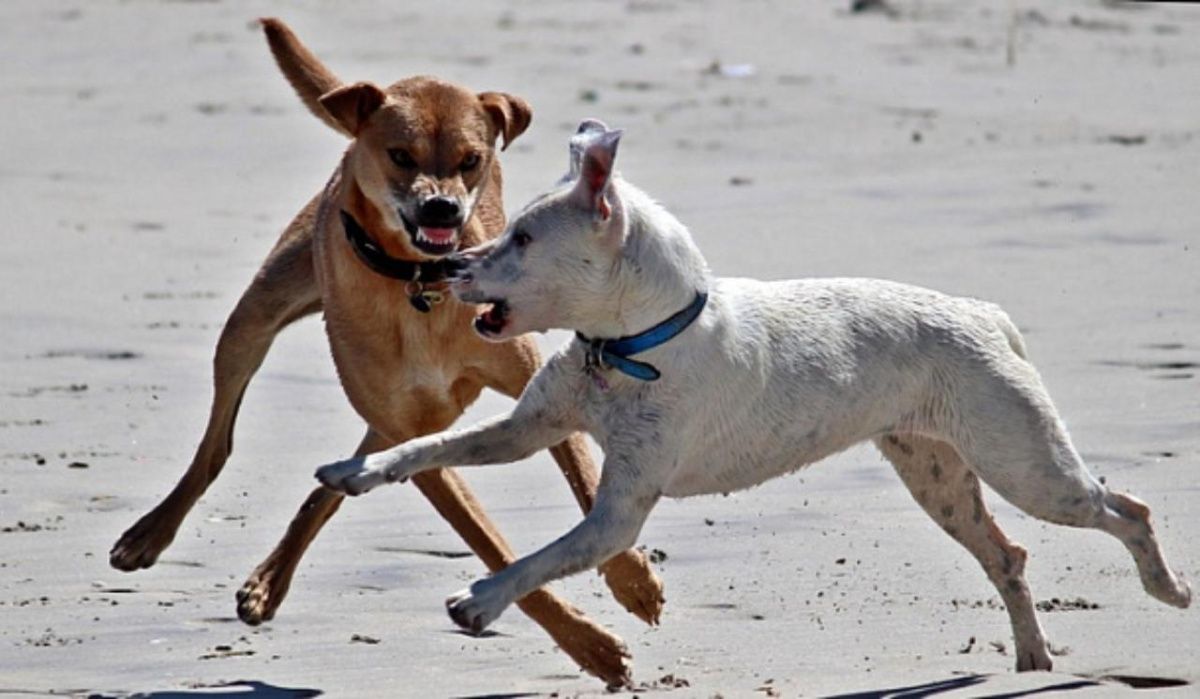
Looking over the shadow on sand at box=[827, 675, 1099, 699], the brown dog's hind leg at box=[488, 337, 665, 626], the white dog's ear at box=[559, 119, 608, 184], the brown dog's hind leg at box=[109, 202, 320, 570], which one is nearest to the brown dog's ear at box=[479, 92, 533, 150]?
the brown dog's hind leg at box=[488, 337, 665, 626]

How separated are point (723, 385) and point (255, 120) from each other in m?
10.4

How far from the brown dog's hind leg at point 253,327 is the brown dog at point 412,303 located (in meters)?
0.46

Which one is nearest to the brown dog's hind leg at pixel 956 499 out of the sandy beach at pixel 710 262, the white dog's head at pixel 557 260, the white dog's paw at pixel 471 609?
the sandy beach at pixel 710 262

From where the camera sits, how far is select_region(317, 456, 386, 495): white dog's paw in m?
5.79

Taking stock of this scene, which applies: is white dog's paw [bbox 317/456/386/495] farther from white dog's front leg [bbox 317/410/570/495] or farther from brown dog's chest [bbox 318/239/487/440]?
brown dog's chest [bbox 318/239/487/440]

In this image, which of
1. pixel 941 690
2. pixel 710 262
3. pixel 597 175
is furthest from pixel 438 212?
pixel 710 262

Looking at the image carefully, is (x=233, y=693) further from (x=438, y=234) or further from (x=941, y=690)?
(x=941, y=690)

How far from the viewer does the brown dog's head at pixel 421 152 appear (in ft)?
23.4

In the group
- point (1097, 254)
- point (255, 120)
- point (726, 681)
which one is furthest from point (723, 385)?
point (255, 120)

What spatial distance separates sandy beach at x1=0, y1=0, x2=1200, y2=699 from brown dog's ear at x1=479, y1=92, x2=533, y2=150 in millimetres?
1229

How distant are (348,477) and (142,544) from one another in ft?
6.68

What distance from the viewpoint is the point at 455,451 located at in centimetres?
597

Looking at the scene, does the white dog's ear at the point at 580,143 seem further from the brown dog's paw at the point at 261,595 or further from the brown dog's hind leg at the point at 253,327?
the brown dog's hind leg at the point at 253,327

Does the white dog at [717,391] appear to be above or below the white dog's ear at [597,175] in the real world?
below
